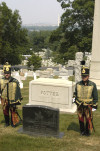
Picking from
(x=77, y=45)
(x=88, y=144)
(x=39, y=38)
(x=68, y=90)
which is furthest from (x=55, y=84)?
(x=39, y=38)

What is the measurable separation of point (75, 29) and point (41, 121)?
24.0 meters

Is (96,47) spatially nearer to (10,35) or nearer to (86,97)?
(86,97)

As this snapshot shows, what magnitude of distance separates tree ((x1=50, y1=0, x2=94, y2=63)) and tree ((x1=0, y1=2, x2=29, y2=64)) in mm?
9647

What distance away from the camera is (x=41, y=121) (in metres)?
6.03

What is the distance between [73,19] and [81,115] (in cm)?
2319

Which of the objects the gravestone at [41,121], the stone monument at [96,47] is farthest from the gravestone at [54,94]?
the stone monument at [96,47]

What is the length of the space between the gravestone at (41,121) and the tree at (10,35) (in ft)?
99.2


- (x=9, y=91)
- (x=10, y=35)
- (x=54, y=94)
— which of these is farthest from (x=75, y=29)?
(x=9, y=91)

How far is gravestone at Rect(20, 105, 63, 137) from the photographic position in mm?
5898

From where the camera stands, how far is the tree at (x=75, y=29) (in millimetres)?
26547

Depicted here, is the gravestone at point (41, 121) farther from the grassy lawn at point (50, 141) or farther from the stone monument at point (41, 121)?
the grassy lawn at point (50, 141)

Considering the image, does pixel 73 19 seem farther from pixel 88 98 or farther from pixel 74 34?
pixel 88 98

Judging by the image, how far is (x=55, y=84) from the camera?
8.46 metres

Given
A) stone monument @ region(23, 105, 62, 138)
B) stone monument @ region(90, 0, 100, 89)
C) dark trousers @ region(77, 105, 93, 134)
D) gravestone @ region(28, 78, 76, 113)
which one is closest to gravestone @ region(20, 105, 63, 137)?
stone monument @ region(23, 105, 62, 138)
